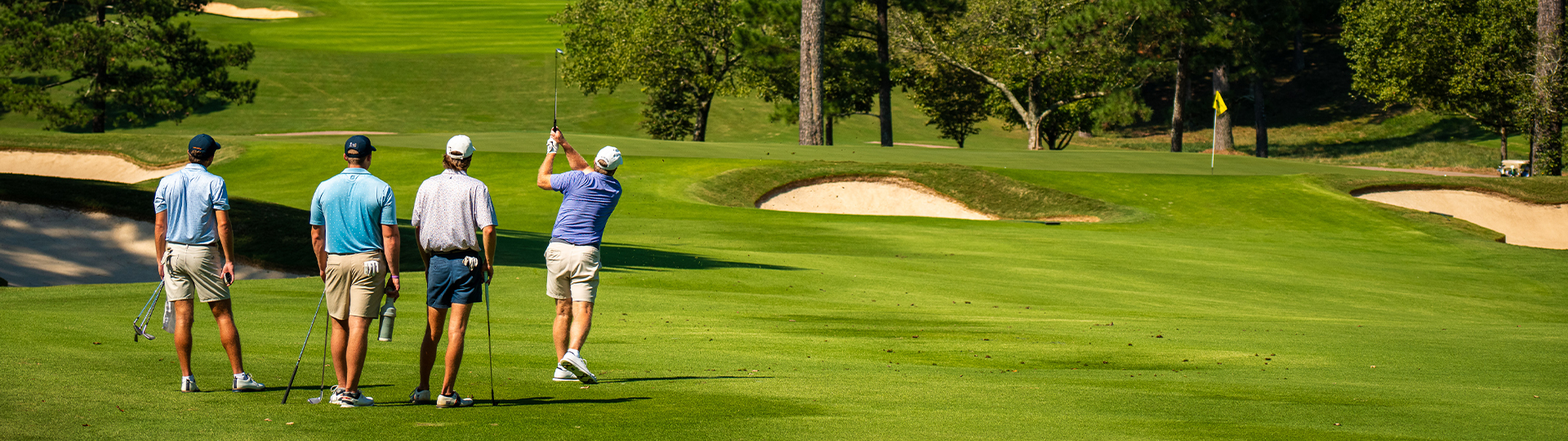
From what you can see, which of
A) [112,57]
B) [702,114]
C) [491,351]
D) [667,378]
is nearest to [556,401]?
[667,378]

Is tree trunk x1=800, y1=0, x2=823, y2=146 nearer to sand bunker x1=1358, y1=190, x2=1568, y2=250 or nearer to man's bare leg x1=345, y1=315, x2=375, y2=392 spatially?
sand bunker x1=1358, y1=190, x2=1568, y2=250

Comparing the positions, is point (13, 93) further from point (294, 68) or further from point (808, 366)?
point (808, 366)

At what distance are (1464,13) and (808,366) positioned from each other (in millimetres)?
50446

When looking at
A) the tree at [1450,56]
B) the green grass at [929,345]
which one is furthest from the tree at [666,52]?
the tree at [1450,56]

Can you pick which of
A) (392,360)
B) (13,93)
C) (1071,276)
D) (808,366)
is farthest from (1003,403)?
(13,93)

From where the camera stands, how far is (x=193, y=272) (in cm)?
857

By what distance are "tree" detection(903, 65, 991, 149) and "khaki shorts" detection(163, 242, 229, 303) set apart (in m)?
57.3

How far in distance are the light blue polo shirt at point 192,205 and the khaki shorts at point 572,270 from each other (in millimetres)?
2497

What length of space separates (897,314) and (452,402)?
8542 millimetres

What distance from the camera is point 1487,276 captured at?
23.4 m

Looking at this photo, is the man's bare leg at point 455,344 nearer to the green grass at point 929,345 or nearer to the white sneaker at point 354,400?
the green grass at point 929,345

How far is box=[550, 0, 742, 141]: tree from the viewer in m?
57.7

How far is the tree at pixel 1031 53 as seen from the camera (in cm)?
5856

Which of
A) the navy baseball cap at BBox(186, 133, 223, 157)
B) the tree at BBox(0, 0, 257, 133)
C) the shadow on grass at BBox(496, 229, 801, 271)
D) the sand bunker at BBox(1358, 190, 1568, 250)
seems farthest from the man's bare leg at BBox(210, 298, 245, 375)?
the tree at BBox(0, 0, 257, 133)
